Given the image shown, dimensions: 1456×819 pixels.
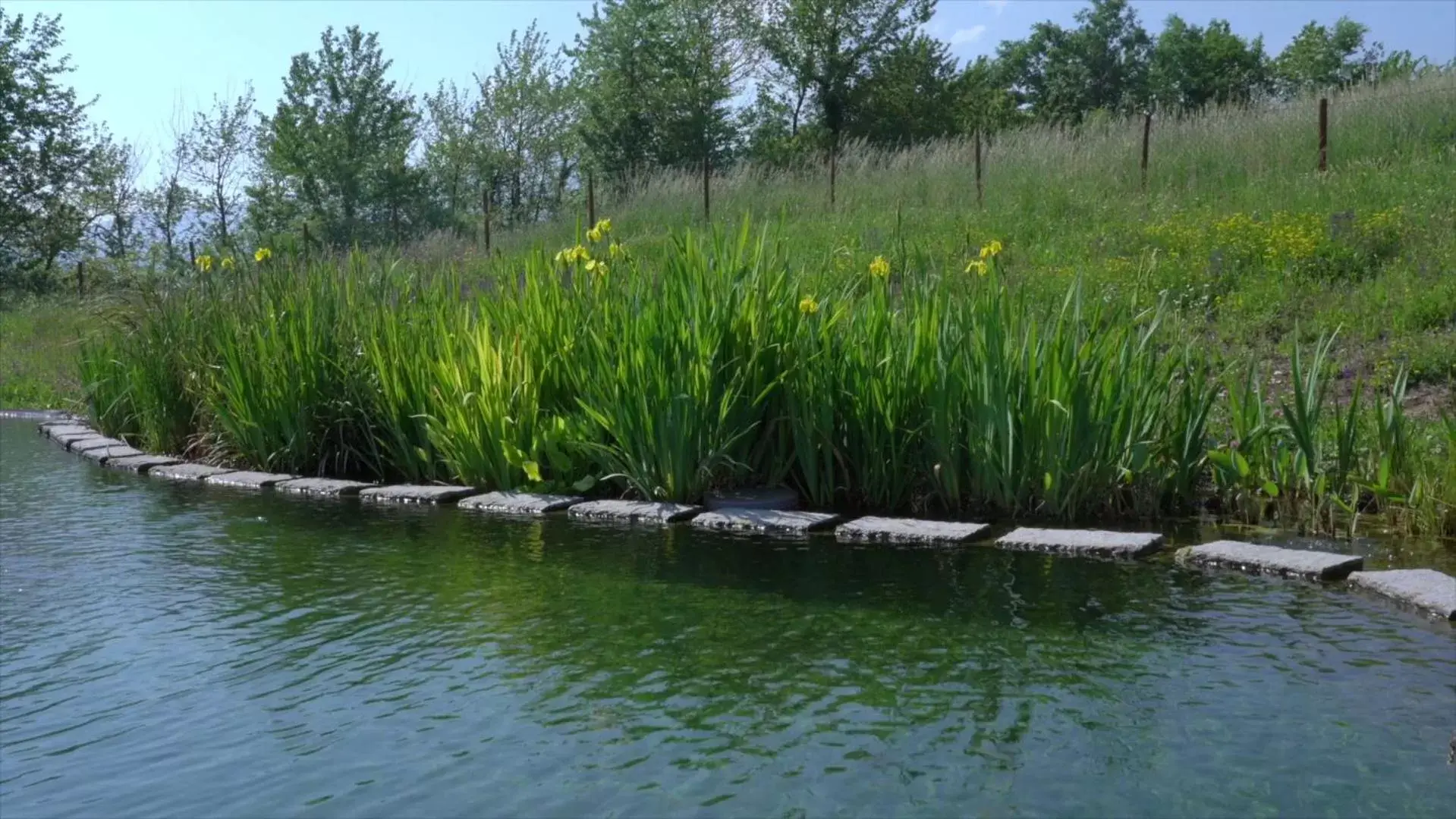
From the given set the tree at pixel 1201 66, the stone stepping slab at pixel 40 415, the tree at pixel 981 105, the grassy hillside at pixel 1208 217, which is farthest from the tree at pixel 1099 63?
the stone stepping slab at pixel 40 415

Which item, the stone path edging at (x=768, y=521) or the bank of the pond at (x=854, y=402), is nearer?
the bank of the pond at (x=854, y=402)

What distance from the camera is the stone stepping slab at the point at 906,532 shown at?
5.60 m

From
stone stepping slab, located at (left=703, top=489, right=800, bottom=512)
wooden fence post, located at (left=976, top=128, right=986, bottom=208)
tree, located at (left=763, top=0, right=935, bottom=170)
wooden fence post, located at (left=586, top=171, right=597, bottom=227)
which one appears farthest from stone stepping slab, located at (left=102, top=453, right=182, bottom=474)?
tree, located at (left=763, top=0, right=935, bottom=170)

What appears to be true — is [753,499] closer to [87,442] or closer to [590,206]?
[87,442]

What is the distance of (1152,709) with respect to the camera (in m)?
3.49

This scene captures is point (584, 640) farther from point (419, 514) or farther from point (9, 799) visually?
point (419, 514)

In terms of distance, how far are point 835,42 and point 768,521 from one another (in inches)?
1468

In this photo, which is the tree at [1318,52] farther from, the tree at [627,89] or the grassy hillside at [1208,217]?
the grassy hillside at [1208,217]

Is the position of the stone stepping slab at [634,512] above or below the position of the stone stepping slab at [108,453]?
below

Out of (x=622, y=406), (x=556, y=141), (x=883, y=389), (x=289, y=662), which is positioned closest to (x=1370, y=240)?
(x=883, y=389)

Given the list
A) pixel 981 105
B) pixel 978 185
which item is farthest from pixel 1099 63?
pixel 978 185

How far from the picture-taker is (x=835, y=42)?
41.2 metres

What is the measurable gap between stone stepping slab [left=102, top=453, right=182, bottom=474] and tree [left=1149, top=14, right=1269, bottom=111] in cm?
5035

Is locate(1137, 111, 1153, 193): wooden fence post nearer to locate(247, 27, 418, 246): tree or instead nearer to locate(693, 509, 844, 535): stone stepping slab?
locate(693, 509, 844, 535): stone stepping slab
